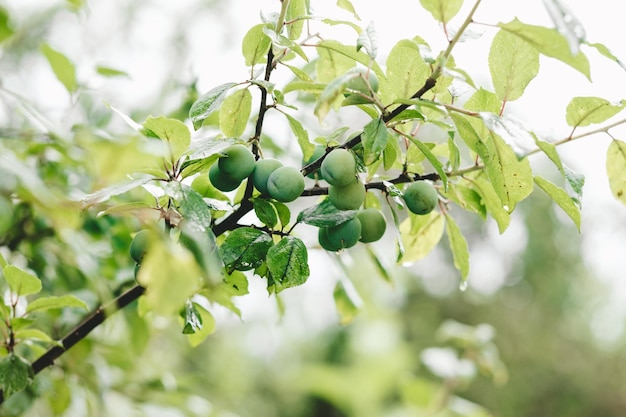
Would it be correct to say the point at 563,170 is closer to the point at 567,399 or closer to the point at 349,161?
the point at 349,161

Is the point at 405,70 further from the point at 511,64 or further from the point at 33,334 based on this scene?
the point at 33,334

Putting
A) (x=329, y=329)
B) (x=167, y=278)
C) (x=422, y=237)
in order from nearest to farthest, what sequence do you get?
(x=167, y=278), (x=422, y=237), (x=329, y=329)

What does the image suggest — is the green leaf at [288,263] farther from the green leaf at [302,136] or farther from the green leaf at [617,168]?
the green leaf at [617,168]

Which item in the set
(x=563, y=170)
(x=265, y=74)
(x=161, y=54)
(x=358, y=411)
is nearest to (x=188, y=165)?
(x=265, y=74)

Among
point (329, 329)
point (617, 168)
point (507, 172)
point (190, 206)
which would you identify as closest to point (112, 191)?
point (190, 206)

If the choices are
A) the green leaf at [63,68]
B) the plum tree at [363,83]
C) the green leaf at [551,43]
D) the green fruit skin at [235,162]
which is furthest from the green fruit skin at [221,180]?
the green leaf at [63,68]

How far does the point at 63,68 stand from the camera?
2.37ft

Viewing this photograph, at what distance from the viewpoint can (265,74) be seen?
440 millimetres

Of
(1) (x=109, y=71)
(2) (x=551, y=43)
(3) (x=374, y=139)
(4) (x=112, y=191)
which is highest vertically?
(2) (x=551, y=43)

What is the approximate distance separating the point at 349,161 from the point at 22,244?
1.89 feet

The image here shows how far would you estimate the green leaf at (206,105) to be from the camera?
0.42m

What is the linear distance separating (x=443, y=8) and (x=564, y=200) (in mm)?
168

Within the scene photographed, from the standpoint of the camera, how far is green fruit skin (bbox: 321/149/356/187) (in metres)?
0.40

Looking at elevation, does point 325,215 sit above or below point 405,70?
below
